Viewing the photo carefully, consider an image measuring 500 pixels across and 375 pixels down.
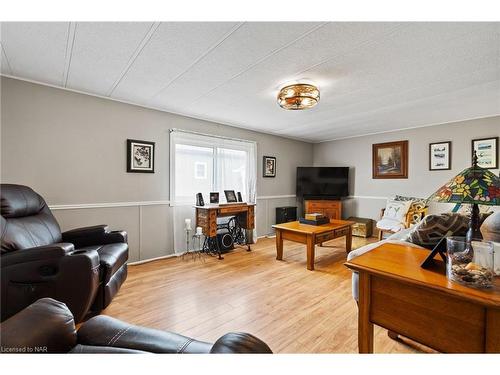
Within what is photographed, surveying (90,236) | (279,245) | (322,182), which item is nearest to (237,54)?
(90,236)

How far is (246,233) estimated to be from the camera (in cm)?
418

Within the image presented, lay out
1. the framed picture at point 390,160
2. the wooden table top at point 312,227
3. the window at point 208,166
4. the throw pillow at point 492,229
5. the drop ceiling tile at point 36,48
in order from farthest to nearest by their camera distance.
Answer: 1. the framed picture at point 390,160
2. the window at point 208,166
3. the wooden table top at point 312,227
4. the drop ceiling tile at point 36,48
5. the throw pillow at point 492,229

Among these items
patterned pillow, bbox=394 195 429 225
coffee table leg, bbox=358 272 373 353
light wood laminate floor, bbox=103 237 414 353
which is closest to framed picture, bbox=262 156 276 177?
light wood laminate floor, bbox=103 237 414 353

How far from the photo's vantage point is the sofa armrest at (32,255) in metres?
1.60

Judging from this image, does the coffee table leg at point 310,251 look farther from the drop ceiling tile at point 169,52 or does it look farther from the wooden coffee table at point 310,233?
the drop ceiling tile at point 169,52

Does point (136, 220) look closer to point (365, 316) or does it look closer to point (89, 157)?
point (89, 157)

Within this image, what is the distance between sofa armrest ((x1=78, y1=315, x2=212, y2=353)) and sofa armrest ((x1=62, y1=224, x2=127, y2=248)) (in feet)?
4.95

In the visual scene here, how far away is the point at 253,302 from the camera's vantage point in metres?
2.17

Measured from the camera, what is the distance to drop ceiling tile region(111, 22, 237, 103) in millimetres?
1551

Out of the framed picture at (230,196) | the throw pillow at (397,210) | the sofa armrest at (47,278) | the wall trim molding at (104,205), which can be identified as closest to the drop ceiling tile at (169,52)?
the wall trim molding at (104,205)

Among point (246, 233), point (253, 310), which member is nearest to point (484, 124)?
point (246, 233)

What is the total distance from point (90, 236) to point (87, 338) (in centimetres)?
165

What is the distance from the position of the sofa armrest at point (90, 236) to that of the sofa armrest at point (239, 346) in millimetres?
2143

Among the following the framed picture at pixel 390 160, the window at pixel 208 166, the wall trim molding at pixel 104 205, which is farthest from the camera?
the framed picture at pixel 390 160
